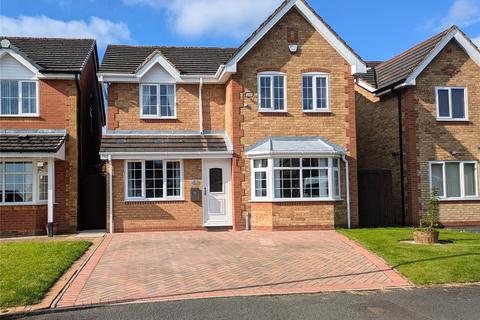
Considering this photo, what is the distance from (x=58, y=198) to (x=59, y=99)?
12.1 feet

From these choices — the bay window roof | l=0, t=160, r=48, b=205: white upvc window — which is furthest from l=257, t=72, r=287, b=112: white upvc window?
l=0, t=160, r=48, b=205: white upvc window

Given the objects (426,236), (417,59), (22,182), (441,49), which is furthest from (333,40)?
(22,182)

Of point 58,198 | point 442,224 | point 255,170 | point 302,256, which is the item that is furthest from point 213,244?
point 442,224

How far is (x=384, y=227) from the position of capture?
19078mm

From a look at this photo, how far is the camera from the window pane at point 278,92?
18812 millimetres

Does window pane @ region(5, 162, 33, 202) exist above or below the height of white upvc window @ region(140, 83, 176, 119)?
below

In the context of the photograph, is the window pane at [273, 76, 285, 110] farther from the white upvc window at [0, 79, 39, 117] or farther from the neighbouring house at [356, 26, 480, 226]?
the white upvc window at [0, 79, 39, 117]

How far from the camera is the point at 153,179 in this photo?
18484mm

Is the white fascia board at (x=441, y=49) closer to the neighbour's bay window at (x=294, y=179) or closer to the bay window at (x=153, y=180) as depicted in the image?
the neighbour's bay window at (x=294, y=179)

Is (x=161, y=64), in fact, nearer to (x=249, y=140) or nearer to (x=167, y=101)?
(x=167, y=101)

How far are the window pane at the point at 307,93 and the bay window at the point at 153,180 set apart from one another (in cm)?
521

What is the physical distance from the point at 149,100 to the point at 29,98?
4.39 m

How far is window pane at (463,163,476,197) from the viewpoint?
19969 mm

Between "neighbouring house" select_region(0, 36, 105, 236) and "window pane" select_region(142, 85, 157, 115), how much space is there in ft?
8.13
